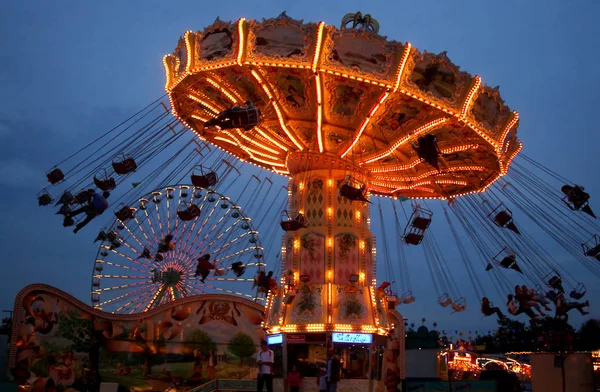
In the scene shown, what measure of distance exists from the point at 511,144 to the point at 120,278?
16813 millimetres

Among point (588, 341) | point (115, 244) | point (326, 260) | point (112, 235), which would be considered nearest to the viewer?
point (326, 260)

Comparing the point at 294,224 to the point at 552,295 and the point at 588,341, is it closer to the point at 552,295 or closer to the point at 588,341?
the point at 552,295

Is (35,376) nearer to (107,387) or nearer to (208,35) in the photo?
(107,387)

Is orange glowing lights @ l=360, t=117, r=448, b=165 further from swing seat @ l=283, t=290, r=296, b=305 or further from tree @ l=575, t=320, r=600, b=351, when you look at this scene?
tree @ l=575, t=320, r=600, b=351

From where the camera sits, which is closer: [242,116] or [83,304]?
[242,116]

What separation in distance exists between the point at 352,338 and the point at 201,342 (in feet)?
24.7

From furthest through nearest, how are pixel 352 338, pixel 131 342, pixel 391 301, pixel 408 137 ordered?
pixel 131 342 → pixel 391 301 → pixel 408 137 → pixel 352 338

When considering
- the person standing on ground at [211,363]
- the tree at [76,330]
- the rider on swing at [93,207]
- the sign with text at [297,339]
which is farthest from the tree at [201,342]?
the rider on swing at [93,207]

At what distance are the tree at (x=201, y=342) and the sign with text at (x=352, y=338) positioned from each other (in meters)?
7.16

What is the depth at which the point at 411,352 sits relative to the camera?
3316cm

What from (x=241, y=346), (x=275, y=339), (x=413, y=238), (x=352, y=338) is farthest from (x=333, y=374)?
(x=241, y=346)

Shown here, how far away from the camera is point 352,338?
60.1 feet

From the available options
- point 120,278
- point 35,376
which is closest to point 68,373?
point 35,376

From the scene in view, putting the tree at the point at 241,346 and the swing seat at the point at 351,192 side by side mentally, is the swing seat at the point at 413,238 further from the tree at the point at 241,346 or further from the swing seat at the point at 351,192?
the tree at the point at 241,346
